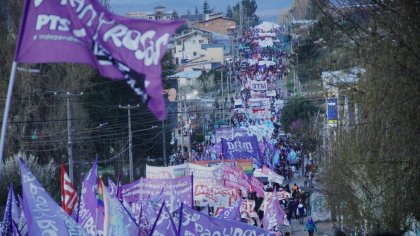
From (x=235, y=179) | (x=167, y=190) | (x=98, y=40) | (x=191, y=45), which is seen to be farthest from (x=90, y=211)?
(x=191, y=45)

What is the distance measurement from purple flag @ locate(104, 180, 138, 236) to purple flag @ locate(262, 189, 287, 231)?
15.8m

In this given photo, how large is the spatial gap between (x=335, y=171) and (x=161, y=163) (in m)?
34.4

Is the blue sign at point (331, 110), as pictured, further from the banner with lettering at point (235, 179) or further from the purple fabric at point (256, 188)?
the banner with lettering at point (235, 179)

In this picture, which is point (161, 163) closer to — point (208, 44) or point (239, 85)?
point (239, 85)

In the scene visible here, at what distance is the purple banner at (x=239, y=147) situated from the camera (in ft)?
148

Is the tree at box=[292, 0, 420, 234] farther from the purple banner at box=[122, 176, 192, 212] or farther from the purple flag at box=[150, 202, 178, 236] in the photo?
the purple banner at box=[122, 176, 192, 212]

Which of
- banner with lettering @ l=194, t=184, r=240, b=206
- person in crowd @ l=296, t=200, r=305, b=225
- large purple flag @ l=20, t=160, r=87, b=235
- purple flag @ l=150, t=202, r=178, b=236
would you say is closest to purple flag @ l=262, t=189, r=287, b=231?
banner with lettering @ l=194, t=184, r=240, b=206

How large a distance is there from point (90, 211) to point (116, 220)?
174 cm

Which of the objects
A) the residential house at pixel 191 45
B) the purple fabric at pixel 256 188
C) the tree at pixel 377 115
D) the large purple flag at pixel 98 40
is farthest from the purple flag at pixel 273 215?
the residential house at pixel 191 45

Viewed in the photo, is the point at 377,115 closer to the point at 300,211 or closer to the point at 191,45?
the point at 300,211

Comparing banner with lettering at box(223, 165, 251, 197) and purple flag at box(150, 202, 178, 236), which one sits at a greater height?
purple flag at box(150, 202, 178, 236)

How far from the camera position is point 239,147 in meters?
45.3

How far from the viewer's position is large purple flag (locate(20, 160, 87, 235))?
11.8 metres

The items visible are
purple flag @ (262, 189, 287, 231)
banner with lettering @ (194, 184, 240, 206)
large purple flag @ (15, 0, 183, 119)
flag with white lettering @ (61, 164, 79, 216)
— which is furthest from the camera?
banner with lettering @ (194, 184, 240, 206)
